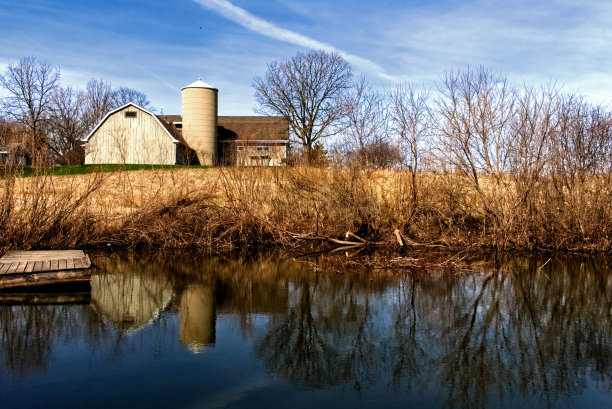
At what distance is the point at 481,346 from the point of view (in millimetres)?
7395

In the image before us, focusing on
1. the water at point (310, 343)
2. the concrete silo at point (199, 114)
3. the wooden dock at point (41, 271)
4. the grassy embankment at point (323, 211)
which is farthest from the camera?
the concrete silo at point (199, 114)

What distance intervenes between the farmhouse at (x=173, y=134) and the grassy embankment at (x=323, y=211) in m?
8.11

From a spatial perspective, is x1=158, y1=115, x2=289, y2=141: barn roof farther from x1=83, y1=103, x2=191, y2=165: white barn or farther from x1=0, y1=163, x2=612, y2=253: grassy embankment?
x1=0, y1=163, x2=612, y2=253: grassy embankment

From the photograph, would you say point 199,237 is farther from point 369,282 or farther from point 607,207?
point 607,207

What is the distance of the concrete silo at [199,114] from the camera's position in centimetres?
4269

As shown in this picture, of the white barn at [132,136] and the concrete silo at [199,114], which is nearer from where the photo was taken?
the white barn at [132,136]

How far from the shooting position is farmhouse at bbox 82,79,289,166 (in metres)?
37.7

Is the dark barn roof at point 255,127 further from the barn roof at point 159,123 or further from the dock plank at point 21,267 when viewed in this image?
the dock plank at point 21,267

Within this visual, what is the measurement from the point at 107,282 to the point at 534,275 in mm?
10085

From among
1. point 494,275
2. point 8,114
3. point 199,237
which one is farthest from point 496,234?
point 8,114

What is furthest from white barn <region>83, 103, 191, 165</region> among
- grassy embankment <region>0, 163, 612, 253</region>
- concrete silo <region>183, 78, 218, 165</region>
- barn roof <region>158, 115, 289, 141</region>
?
grassy embankment <region>0, 163, 612, 253</region>

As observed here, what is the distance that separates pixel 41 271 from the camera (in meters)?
10.4

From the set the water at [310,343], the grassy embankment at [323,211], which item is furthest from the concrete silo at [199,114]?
the water at [310,343]

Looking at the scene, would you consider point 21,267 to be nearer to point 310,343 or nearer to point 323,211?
point 310,343
